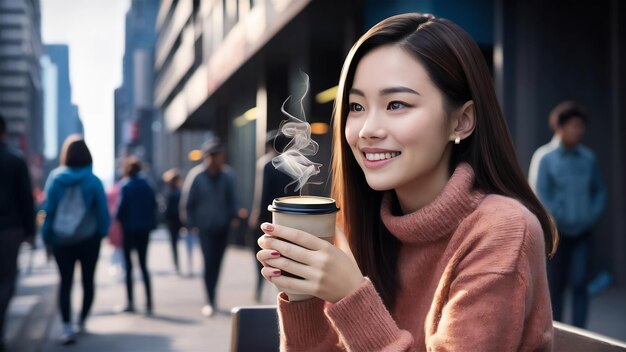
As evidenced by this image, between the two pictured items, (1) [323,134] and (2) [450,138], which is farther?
(1) [323,134]

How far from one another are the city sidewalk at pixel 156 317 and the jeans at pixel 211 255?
31 centimetres

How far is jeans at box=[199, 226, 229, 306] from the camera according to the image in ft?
25.7

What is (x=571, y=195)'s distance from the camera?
5.41 m

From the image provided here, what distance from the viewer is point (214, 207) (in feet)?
25.8

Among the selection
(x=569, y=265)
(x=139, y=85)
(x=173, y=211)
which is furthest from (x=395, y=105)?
(x=139, y=85)

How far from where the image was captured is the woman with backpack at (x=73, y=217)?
6.37 m

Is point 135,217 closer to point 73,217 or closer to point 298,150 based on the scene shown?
point 73,217

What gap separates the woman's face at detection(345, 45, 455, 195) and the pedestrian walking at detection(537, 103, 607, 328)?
4.10m

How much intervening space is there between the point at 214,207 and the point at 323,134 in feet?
19.0

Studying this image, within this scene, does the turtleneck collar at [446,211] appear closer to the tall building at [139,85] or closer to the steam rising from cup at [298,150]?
the steam rising from cup at [298,150]

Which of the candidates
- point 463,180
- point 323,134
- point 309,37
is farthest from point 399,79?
point 323,134

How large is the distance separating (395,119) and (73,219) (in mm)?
5428

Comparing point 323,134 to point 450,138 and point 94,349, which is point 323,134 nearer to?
point 94,349

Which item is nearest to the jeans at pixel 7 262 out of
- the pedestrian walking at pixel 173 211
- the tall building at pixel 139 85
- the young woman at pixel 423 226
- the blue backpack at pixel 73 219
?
the blue backpack at pixel 73 219
